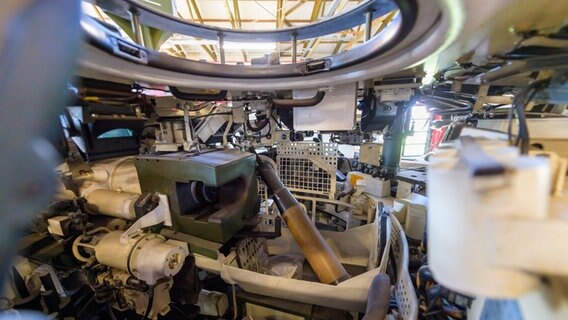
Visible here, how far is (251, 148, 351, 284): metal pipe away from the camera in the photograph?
1.03 metres

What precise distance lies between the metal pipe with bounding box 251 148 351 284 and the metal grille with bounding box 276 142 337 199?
390mm

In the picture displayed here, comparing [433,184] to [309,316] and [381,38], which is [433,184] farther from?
[309,316]

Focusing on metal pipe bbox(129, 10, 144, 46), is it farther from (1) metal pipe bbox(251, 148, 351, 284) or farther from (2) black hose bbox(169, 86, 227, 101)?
(1) metal pipe bbox(251, 148, 351, 284)

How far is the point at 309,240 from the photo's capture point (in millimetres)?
1117

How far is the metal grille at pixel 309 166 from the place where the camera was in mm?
1578

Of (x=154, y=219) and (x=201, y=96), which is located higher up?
(x=201, y=96)

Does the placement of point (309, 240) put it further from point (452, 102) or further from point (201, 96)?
point (452, 102)

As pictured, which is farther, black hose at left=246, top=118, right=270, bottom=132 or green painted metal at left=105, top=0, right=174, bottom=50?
black hose at left=246, top=118, right=270, bottom=132

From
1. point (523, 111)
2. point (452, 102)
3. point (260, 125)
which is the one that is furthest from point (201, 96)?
point (452, 102)

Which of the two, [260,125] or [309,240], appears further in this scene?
[260,125]

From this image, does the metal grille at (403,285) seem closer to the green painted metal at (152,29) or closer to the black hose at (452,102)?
the black hose at (452,102)

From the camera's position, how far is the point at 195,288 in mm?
1037

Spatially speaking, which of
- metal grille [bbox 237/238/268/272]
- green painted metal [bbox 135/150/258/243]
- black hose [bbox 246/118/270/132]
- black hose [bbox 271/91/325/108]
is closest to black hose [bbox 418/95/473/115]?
black hose [bbox 271/91/325/108]

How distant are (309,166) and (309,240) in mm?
697
